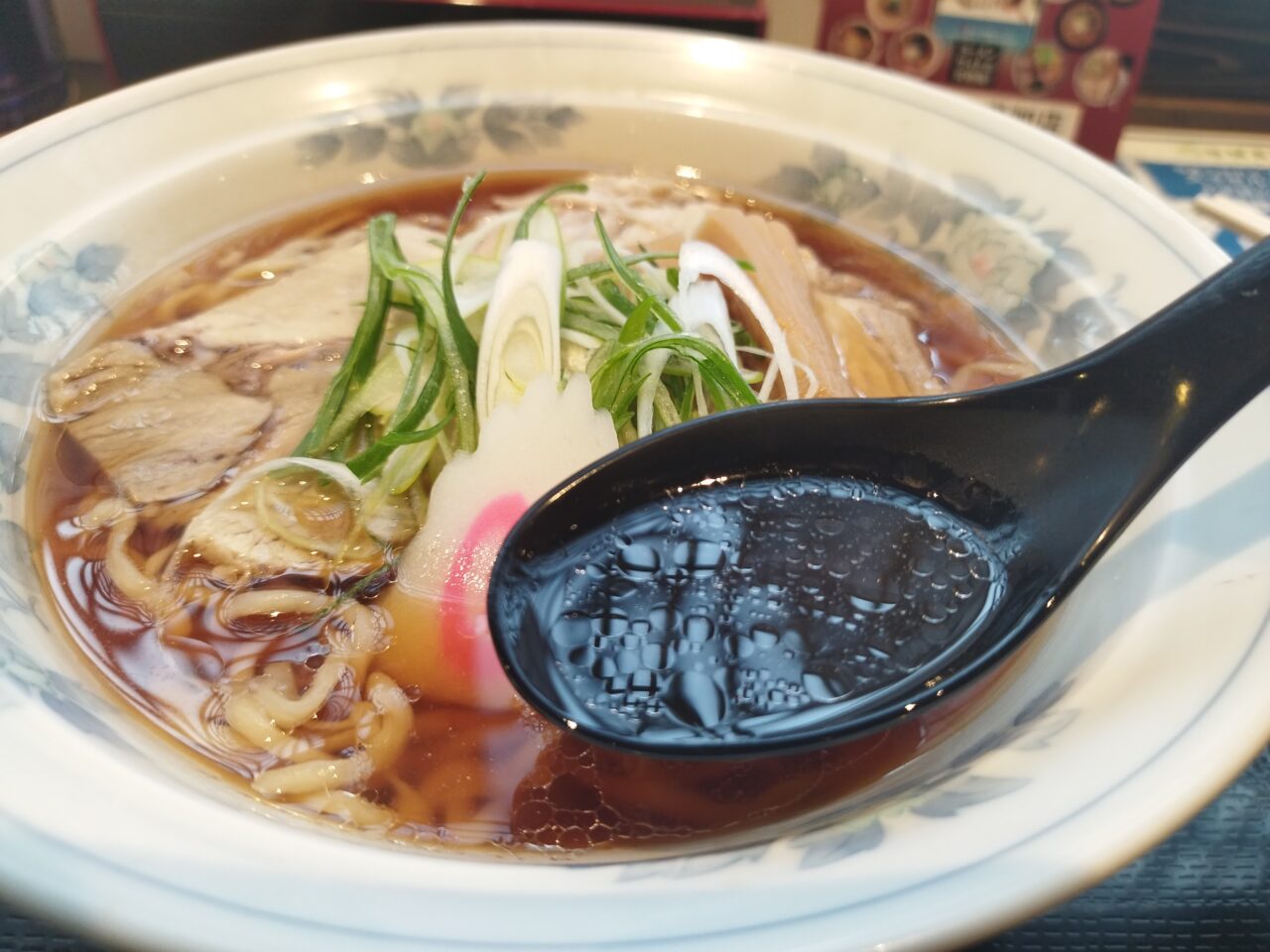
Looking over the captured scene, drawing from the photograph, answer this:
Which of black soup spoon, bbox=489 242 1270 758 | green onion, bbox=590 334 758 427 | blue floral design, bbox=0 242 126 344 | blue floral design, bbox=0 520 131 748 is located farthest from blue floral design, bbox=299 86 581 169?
black soup spoon, bbox=489 242 1270 758

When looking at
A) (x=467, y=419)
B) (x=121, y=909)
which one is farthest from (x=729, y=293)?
(x=121, y=909)

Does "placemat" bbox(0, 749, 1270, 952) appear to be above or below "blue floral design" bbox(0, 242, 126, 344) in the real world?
below

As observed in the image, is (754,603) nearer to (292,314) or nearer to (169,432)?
(169,432)

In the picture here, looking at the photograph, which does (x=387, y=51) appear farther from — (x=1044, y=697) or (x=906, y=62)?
(x=1044, y=697)

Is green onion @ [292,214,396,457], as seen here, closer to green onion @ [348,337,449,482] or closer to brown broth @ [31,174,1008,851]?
green onion @ [348,337,449,482]

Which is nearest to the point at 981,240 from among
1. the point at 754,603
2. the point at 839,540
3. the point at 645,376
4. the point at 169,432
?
the point at 645,376

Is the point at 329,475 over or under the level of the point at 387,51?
under
